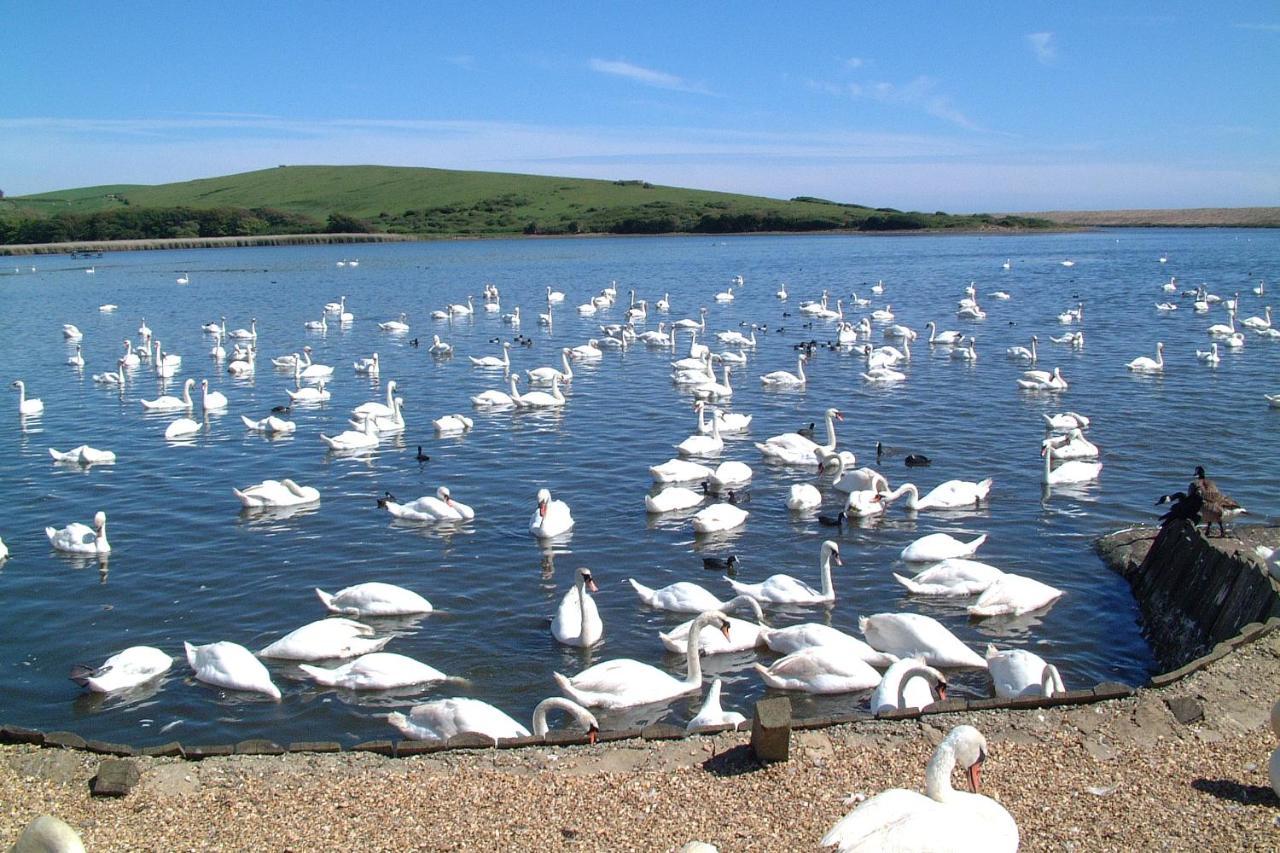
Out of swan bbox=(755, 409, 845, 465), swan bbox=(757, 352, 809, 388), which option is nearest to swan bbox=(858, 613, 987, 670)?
swan bbox=(755, 409, 845, 465)

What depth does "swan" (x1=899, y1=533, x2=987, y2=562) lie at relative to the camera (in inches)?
558

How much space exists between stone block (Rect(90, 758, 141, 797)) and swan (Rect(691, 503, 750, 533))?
29.5 feet

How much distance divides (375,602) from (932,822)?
322 inches

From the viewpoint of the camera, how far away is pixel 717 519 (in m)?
15.8

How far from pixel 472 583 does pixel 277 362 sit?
21.0 m

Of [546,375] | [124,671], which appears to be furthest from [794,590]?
[546,375]

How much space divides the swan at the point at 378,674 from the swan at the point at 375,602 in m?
1.62

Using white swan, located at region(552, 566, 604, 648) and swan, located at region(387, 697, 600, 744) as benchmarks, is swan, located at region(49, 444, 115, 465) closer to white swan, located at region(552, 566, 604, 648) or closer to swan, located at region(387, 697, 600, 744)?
white swan, located at region(552, 566, 604, 648)

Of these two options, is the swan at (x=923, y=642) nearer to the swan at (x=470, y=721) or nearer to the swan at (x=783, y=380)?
the swan at (x=470, y=721)

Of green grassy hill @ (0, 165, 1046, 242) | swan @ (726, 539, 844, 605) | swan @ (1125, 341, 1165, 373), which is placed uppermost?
green grassy hill @ (0, 165, 1046, 242)

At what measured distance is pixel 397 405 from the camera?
23.9m

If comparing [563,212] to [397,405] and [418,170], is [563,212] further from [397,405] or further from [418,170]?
[397,405]

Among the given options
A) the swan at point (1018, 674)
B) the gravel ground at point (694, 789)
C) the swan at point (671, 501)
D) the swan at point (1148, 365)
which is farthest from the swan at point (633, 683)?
the swan at point (1148, 365)

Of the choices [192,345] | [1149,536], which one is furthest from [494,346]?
[1149,536]
